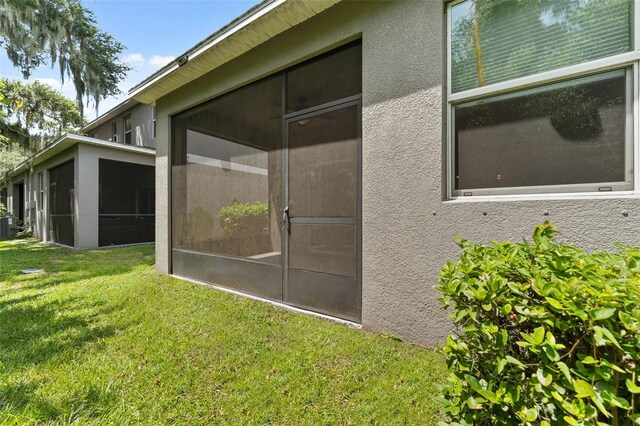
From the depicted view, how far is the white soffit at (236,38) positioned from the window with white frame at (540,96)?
5.29 ft

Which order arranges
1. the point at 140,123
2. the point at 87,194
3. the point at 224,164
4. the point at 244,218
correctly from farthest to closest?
1. the point at 140,123
2. the point at 87,194
3. the point at 224,164
4. the point at 244,218

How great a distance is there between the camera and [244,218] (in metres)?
4.12

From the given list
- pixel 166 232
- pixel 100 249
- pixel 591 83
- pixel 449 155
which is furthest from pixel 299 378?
pixel 100 249

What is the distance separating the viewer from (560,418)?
938mm

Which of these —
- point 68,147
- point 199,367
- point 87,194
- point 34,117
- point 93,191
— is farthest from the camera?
point 34,117

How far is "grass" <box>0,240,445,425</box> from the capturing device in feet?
6.04

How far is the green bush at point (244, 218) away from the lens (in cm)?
388

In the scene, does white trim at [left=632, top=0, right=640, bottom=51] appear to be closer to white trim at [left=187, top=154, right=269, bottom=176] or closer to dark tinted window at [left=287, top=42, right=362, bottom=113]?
dark tinted window at [left=287, top=42, right=362, bottom=113]

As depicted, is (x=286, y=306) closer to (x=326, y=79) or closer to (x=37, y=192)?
(x=326, y=79)

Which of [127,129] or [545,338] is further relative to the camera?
[127,129]

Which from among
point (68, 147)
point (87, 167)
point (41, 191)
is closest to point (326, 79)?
point (87, 167)

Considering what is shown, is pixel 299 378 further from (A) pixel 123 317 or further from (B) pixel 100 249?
(B) pixel 100 249

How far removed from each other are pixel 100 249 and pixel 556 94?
37.8ft

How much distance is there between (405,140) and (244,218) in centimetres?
257
